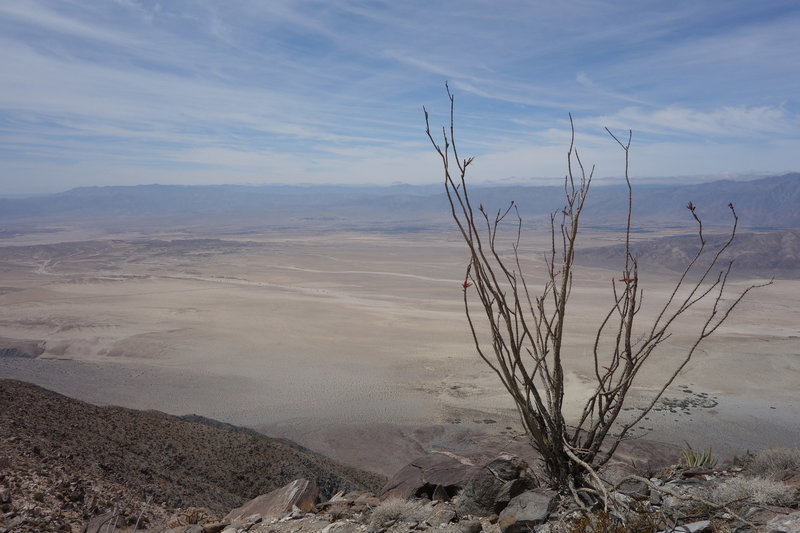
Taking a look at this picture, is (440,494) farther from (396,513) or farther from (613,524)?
(613,524)

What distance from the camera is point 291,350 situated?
80.2 feet

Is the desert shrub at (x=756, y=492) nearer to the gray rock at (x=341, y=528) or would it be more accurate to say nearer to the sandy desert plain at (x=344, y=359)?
the gray rock at (x=341, y=528)

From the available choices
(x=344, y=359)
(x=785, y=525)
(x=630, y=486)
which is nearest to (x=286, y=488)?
(x=630, y=486)

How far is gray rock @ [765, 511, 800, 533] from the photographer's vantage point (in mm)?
2416

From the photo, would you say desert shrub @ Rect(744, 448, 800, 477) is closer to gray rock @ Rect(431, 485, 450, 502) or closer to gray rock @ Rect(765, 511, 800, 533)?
gray rock @ Rect(765, 511, 800, 533)

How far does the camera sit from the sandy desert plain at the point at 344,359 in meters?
15.7

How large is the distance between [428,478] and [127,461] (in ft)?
17.2

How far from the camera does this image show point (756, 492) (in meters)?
3.36

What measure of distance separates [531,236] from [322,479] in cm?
9673

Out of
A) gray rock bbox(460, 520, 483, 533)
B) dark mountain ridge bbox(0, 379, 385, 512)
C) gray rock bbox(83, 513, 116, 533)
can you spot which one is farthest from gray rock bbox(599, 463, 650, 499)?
dark mountain ridge bbox(0, 379, 385, 512)

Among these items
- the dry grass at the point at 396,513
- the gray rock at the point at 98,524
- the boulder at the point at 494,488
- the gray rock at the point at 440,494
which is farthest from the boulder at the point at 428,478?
the gray rock at the point at 98,524

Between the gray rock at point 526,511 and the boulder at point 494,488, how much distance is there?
20 cm

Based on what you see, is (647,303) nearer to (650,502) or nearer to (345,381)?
(345,381)

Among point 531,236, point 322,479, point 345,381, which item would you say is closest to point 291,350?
point 345,381
